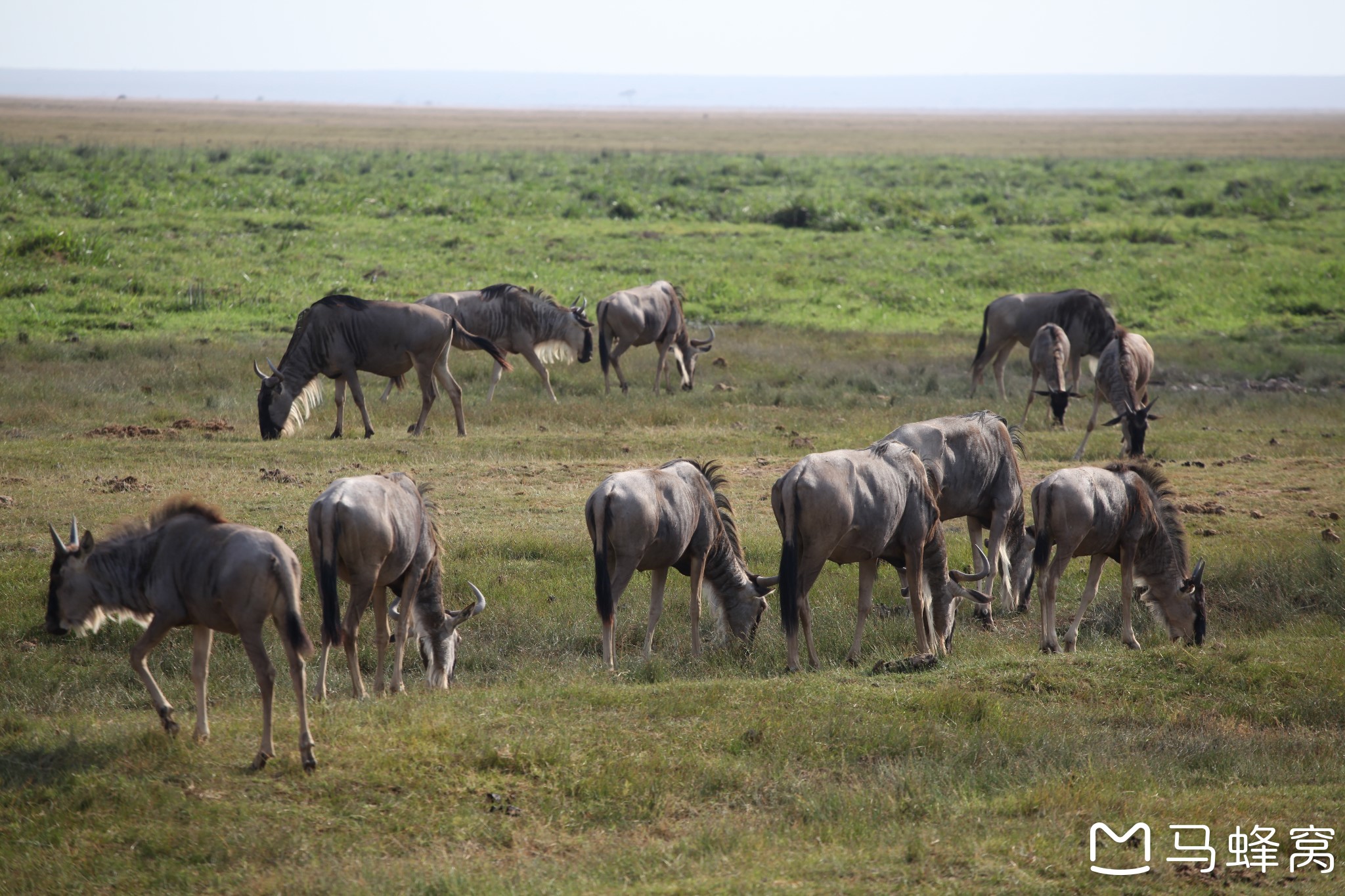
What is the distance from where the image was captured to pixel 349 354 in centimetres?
1662

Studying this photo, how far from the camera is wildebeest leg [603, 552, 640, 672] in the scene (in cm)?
930

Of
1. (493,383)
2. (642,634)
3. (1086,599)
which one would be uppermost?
(493,383)

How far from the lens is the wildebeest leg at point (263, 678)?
6867mm

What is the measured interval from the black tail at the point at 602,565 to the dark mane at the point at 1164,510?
4697 mm

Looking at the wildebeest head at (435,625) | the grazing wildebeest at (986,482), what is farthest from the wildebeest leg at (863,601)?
the wildebeest head at (435,625)

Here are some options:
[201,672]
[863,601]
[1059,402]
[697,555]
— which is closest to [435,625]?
[697,555]

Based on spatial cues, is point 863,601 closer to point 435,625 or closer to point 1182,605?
point 1182,605

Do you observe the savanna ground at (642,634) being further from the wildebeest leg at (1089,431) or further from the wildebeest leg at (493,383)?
the wildebeest leg at (493,383)

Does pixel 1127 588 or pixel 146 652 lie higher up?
pixel 146 652

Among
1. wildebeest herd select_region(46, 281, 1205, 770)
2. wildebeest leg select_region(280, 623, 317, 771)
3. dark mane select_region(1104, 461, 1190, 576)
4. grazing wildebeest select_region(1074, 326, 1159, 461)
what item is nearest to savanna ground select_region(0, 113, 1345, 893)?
wildebeest leg select_region(280, 623, 317, 771)

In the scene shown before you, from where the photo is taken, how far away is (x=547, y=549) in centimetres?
1187

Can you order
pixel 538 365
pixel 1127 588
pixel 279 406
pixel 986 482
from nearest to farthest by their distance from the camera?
pixel 1127 588 → pixel 986 482 → pixel 279 406 → pixel 538 365

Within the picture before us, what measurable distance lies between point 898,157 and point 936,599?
64.2m

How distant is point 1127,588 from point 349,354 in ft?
34.6
